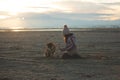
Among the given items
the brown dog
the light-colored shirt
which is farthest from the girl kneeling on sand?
the brown dog

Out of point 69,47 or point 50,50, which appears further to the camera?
point 50,50

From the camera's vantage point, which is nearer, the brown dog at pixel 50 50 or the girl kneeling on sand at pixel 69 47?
the girl kneeling on sand at pixel 69 47

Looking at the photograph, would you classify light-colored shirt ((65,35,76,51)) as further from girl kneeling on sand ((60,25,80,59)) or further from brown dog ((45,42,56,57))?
brown dog ((45,42,56,57))

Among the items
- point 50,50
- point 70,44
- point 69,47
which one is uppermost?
point 70,44

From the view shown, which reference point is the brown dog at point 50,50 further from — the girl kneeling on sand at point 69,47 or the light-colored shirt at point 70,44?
the light-colored shirt at point 70,44

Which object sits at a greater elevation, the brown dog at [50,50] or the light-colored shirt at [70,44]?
the light-colored shirt at [70,44]

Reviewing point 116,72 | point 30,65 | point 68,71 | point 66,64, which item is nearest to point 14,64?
point 30,65

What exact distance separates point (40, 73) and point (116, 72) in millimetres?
3216

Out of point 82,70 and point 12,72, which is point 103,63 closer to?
point 82,70

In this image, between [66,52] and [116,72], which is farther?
[66,52]

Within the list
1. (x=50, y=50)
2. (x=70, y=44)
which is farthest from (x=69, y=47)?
(x=50, y=50)

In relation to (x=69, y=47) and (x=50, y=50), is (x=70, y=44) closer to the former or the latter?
(x=69, y=47)

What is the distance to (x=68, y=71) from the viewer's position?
1634 centimetres

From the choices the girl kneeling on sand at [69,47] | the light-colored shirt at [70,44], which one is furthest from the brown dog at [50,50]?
the light-colored shirt at [70,44]
